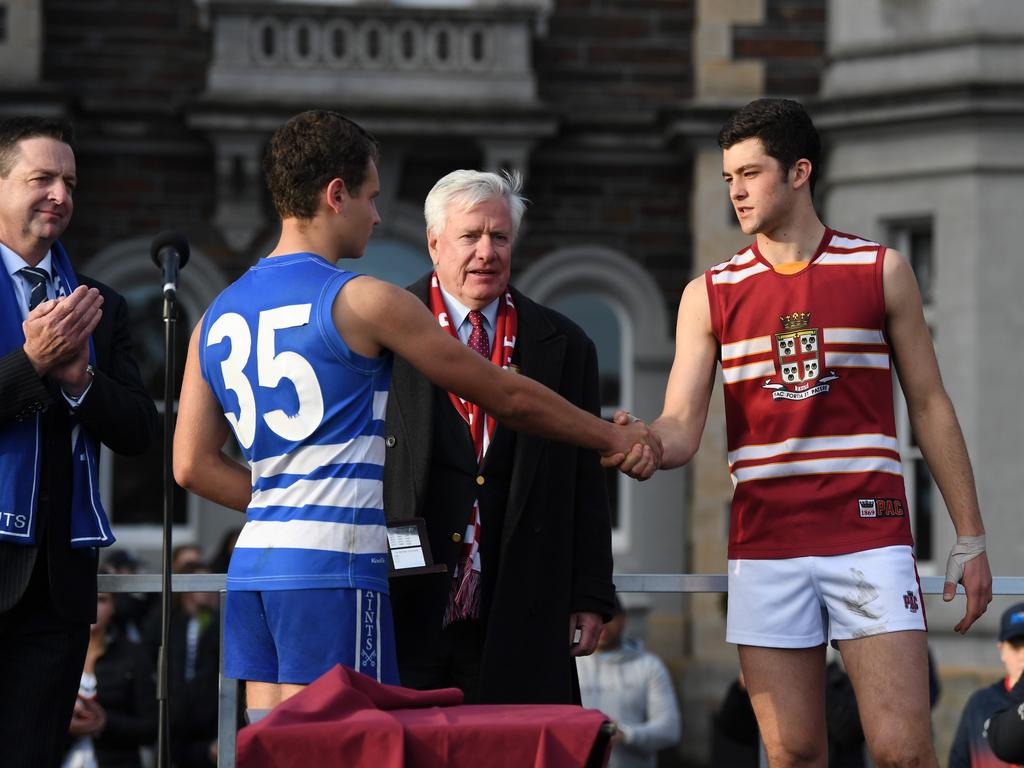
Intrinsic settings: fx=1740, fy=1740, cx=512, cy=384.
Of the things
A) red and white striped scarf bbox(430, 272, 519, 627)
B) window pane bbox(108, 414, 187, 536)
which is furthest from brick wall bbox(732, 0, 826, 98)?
red and white striped scarf bbox(430, 272, 519, 627)

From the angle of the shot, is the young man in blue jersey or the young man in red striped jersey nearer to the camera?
the young man in blue jersey

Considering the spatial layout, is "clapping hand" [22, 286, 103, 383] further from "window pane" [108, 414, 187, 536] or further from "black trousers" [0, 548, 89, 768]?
"window pane" [108, 414, 187, 536]

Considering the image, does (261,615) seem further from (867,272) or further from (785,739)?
(867,272)

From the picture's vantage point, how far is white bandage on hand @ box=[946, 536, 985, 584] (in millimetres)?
4199

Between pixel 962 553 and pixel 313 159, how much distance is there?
71.3 inches

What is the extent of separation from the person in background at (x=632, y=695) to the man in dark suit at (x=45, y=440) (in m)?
3.61

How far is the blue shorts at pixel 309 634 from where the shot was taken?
3.70m

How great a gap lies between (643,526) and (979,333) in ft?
9.20

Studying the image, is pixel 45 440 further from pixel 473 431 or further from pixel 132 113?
pixel 132 113

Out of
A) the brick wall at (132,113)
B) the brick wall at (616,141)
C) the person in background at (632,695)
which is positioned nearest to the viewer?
the person in background at (632,695)

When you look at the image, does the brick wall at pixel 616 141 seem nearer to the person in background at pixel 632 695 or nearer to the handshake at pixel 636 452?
the person in background at pixel 632 695

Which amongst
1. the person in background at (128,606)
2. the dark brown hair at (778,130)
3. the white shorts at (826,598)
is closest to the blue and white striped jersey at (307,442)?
the white shorts at (826,598)

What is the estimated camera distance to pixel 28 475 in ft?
13.6

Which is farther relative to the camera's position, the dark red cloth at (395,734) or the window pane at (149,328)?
the window pane at (149,328)
